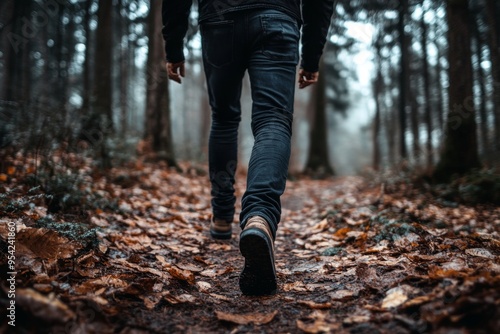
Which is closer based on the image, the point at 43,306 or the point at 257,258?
the point at 43,306

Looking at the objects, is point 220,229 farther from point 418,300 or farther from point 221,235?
point 418,300

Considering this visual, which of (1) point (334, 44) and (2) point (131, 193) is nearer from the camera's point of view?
(2) point (131, 193)

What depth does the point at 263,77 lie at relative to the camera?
68.8 inches

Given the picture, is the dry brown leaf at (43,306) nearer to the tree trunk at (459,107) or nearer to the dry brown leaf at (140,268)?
the dry brown leaf at (140,268)

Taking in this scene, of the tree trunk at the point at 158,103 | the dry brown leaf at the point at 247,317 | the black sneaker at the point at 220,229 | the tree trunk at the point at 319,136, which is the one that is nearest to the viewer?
the dry brown leaf at the point at 247,317

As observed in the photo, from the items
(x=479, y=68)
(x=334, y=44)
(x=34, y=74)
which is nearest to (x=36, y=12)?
(x=34, y=74)

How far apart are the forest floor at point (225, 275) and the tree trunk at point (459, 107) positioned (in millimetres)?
1863

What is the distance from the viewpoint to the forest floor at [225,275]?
1.06 m

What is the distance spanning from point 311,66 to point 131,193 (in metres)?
2.46

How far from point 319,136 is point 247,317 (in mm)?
10286

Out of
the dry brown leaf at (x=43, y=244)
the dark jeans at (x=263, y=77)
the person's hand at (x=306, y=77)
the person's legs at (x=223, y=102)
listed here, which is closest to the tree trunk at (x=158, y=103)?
the person's legs at (x=223, y=102)

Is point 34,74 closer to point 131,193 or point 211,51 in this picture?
point 131,193

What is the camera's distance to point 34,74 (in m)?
17.9

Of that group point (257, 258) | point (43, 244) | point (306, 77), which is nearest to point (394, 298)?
point (257, 258)
